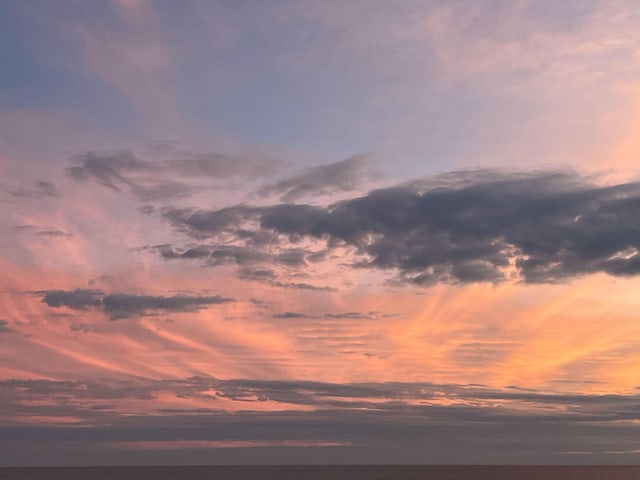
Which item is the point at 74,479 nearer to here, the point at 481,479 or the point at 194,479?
the point at 194,479

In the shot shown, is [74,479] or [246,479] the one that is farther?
[74,479]

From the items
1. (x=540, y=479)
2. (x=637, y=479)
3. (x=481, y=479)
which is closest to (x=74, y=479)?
(x=481, y=479)

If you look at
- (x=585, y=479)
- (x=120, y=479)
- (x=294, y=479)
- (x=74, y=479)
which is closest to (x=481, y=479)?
(x=585, y=479)

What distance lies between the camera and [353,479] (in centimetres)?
13562

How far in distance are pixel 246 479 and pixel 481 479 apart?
136 ft

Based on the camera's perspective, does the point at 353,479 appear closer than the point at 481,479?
Yes

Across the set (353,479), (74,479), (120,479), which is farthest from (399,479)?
(74,479)

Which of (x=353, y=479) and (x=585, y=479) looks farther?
(x=585, y=479)

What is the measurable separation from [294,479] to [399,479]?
679 inches

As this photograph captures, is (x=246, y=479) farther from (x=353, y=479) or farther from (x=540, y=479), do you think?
(x=540, y=479)

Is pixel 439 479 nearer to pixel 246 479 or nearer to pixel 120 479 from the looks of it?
pixel 246 479

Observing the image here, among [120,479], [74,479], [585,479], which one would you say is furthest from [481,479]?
[74,479]

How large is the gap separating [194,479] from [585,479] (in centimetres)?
6890

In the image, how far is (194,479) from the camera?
142 m
